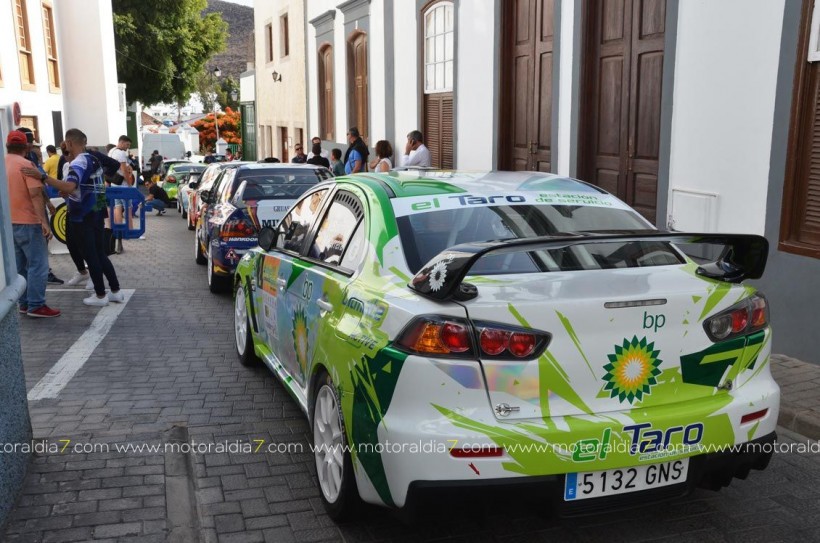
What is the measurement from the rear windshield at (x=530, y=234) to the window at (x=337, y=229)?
48 centimetres

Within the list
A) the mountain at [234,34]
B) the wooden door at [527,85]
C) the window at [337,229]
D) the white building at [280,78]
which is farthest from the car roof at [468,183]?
the mountain at [234,34]

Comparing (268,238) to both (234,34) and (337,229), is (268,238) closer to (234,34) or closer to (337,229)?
(337,229)

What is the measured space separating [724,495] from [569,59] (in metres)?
6.77

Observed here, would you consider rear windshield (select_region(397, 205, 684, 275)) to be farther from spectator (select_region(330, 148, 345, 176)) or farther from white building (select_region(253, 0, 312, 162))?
white building (select_region(253, 0, 312, 162))

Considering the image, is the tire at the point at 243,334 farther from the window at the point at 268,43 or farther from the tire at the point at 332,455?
the window at the point at 268,43

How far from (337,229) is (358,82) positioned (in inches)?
583

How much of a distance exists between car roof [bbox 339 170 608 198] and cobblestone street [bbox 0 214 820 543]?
1.60m

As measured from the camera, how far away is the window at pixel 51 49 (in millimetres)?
25448

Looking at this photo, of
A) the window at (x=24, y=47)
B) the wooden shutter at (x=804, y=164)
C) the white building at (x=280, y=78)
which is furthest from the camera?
the white building at (x=280, y=78)

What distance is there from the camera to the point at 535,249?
10.5 ft

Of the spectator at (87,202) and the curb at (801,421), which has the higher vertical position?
the spectator at (87,202)

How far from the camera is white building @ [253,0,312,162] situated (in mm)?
24562

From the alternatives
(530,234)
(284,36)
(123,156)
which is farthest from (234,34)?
(530,234)

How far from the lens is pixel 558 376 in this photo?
10.3 ft
